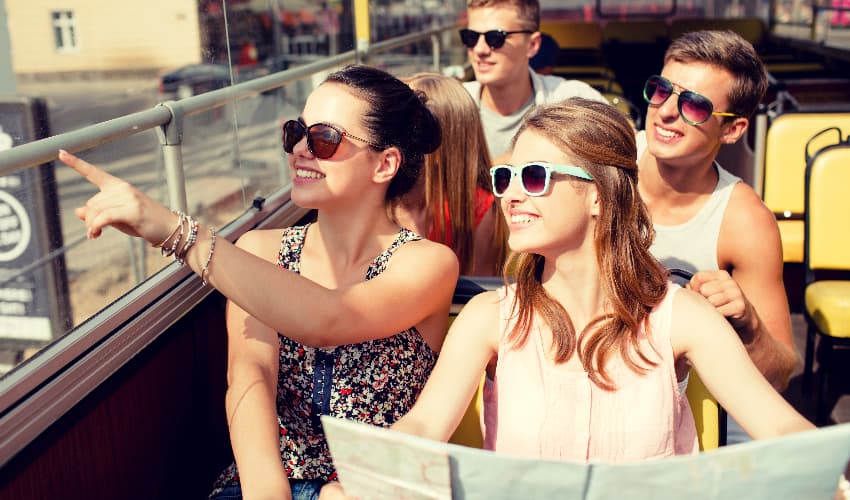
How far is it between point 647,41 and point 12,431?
385 inches

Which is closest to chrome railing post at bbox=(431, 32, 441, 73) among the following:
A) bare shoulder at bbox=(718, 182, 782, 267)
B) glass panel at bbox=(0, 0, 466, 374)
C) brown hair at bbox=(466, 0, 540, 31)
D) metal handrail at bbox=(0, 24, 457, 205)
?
glass panel at bbox=(0, 0, 466, 374)

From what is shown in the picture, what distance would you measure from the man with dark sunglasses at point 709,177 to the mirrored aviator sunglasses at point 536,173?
765 mm

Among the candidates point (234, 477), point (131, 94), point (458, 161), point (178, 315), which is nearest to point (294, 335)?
point (234, 477)

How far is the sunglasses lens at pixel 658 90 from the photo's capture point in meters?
2.21

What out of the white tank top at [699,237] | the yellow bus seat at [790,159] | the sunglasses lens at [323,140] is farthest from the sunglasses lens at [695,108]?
the yellow bus seat at [790,159]

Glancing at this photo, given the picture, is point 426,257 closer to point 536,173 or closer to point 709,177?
point 536,173

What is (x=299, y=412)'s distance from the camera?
5.81 ft

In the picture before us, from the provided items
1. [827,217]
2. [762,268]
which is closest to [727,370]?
[762,268]

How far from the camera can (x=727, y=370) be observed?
148 centimetres

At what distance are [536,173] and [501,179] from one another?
0.23 ft

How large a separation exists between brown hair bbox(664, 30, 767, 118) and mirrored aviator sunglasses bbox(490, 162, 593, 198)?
87cm

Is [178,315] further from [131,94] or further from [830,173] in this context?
[131,94]

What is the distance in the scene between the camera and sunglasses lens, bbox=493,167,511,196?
153 cm

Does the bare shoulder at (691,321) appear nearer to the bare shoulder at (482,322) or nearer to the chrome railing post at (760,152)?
the bare shoulder at (482,322)
